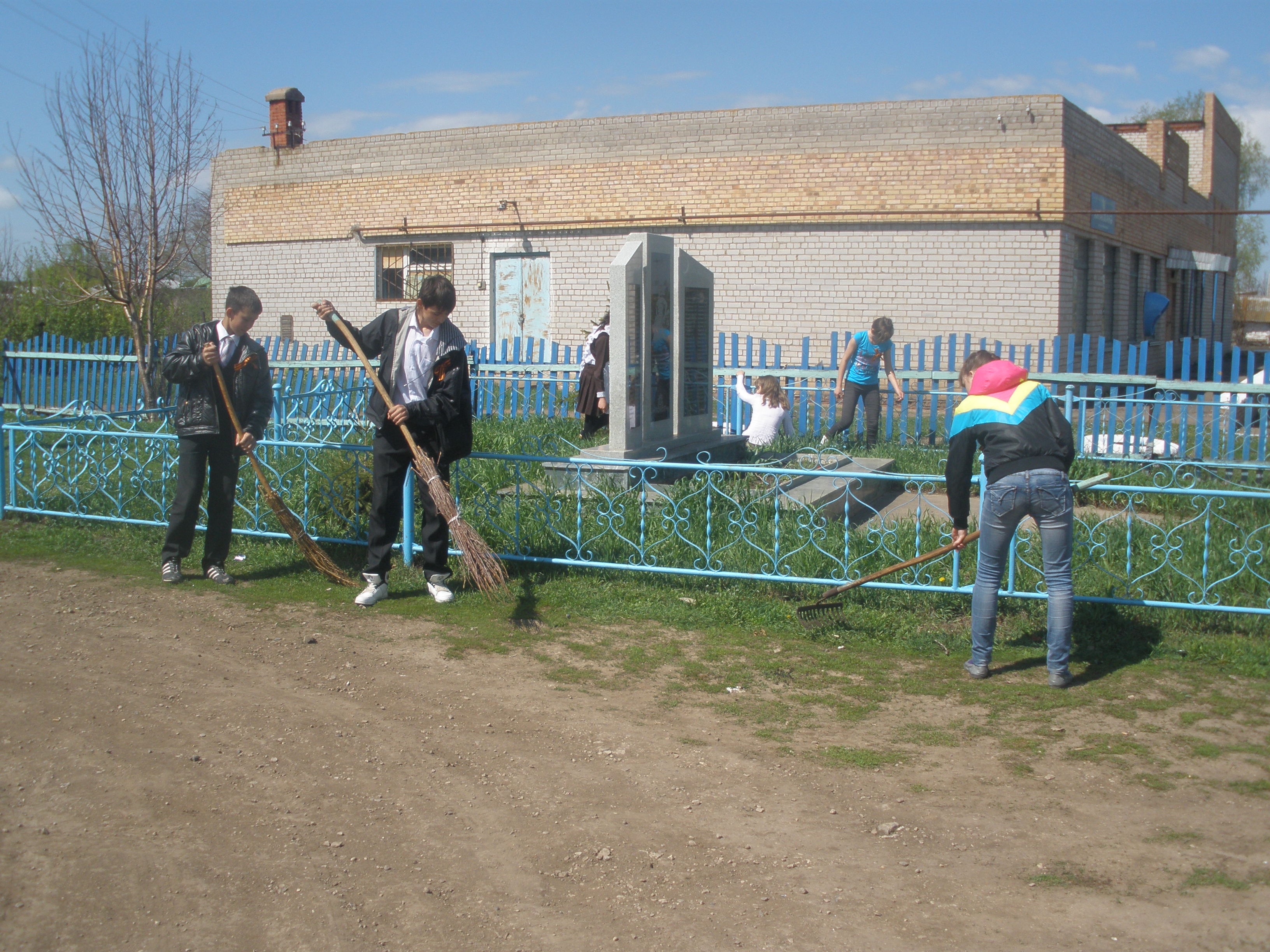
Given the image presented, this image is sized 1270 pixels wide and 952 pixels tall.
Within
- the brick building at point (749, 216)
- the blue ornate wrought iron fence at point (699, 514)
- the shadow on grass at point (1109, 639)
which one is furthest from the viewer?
the brick building at point (749, 216)

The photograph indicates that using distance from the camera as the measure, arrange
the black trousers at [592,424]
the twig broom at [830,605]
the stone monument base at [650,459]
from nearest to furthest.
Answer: the twig broom at [830,605] < the stone monument base at [650,459] < the black trousers at [592,424]

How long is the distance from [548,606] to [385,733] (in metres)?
1.77

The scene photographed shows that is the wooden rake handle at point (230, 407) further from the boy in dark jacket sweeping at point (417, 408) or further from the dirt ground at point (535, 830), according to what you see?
the dirt ground at point (535, 830)

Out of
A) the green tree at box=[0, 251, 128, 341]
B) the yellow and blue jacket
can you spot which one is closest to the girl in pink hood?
the yellow and blue jacket

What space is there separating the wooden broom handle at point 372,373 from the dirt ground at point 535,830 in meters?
1.26

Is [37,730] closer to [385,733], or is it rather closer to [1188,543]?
[385,733]

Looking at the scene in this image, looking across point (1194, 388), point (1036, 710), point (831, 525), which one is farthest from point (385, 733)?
point (1194, 388)

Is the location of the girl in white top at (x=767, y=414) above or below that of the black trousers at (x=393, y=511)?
above

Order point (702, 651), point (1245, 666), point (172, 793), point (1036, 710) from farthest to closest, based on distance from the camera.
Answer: point (702, 651) < point (1245, 666) < point (1036, 710) < point (172, 793)

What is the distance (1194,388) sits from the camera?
37.9 ft

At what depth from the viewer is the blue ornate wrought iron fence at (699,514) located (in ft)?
18.0

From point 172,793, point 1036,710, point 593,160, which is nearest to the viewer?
point 172,793

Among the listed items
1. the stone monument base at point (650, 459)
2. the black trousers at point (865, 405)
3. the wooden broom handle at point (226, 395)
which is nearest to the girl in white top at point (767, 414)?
the stone monument base at point (650, 459)

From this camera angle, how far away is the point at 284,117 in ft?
67.5
